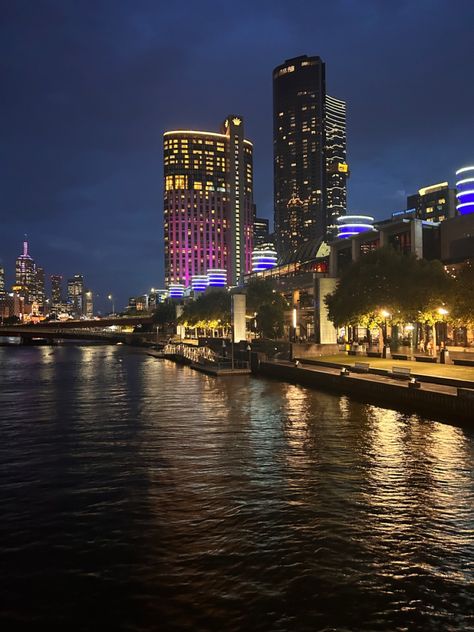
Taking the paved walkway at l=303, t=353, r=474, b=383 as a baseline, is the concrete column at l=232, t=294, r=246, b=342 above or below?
above

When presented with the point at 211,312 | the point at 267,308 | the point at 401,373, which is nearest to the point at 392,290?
the point at 401,373

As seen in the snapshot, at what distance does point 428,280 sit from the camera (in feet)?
183

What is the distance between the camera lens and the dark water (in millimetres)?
11680

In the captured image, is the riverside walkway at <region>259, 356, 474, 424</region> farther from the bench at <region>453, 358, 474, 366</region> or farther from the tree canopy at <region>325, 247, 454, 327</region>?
the tree canopy at <region>325, 247, 454, 327</region>

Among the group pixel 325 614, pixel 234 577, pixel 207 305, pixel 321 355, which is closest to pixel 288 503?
pixel 234 577

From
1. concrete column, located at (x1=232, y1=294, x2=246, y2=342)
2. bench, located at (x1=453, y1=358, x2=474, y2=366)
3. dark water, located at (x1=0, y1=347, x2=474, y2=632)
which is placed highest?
concrete column, located at (x1=232, y1=294, x2=246, y2=342)

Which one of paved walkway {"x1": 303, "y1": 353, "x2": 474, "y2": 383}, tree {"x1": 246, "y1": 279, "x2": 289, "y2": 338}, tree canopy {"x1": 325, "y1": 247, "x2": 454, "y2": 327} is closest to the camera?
paved walkway {"x1": 303, "y1": 353, "x2": 474, "y2": 383}

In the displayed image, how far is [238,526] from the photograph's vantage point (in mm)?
16172

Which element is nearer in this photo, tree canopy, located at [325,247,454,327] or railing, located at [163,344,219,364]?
tree canopy, located at [325,247,454,327]

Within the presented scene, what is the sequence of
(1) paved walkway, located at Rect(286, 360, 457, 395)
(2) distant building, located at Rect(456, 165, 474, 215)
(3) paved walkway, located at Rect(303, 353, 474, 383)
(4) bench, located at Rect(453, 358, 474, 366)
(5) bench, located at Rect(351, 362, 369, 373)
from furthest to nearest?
(2) distant building, located at Rect(456, 165, 474, 215)
(5) bench, located at Rect(351, 362, 369, 373)
(4) bench, located at Rect(453, 358, 474, 366)
(3) paved walkway, located at Rect(303, 353, 474, 383)
(1) paved walkway, located at Rect(286, 360, 457, 395)

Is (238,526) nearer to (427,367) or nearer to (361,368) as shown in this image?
(361,368)

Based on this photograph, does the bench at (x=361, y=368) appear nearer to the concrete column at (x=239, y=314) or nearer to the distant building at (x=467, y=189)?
the concrete column at (x=239, y=314)

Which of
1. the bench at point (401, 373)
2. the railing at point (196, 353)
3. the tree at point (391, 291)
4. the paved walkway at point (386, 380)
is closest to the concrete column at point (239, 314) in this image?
the railing at point (196, 353)

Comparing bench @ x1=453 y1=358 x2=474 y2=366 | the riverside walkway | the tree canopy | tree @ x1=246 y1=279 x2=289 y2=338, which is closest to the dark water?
the riverside walkway
